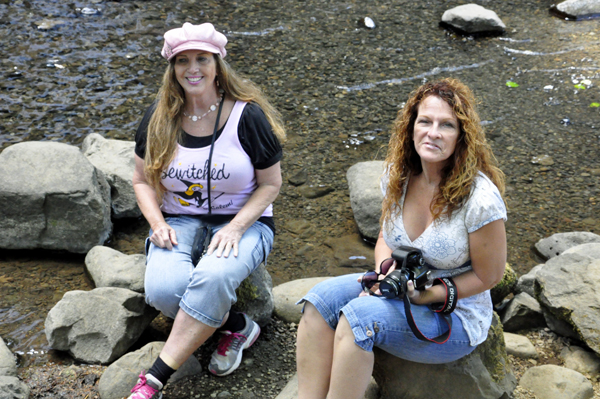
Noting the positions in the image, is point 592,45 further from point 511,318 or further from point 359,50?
point 511,318

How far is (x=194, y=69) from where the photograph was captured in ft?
9.77

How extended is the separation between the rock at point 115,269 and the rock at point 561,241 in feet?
10.1

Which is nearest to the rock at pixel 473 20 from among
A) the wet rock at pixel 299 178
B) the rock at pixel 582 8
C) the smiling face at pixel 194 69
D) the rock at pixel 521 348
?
the rock at pixel 582 8

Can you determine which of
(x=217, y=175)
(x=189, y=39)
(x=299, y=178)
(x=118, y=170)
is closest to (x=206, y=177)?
(x=217, y=175)

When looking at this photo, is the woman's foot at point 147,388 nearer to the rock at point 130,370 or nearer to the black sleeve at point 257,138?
the rock at point 130,370

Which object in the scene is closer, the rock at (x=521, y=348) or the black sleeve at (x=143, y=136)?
the black sleeve at (x=143, y=136)

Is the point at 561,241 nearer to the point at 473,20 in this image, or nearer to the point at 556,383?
the point at 556,383

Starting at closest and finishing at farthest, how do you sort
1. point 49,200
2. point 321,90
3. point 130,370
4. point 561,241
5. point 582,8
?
1. point 130,370
2. point 49,200
3. point 561,241
4. point 321,90
5. point 582,8

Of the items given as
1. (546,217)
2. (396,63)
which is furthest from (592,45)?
(546,217)

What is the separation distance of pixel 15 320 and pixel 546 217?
13.8ft

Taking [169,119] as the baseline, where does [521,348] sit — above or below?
below

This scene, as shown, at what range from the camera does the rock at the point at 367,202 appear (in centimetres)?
470

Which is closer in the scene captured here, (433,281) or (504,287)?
(433,281)

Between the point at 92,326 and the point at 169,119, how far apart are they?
1173 mm
